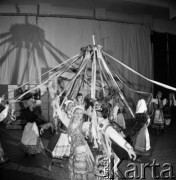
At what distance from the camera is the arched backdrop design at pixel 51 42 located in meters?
8.20

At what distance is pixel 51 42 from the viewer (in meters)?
8.51

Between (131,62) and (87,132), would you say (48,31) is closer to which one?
(131,62)

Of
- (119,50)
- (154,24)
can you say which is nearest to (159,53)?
(154,24)

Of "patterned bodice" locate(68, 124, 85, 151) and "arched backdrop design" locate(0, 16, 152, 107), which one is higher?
"arched backdrop design" locate(0, 16, 152, 107)

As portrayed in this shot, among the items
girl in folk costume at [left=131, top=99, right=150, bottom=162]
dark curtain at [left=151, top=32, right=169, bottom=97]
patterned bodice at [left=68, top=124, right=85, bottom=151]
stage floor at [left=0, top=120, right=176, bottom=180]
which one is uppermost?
dark curtain at [left=151, top=32, right=169, bottom=97]

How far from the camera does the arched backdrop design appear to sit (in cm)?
820

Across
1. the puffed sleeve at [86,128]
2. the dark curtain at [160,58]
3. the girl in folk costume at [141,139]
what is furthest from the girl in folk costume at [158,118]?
the puffed sleeve at [86,128]

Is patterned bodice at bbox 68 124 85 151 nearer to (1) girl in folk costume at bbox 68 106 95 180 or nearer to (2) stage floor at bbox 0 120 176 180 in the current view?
(1) girl in folk costume at bbox 68 106 95 180

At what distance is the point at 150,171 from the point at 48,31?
22.5ft

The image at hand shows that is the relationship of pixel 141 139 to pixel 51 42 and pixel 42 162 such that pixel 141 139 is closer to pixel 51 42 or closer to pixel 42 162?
pixel 42 162

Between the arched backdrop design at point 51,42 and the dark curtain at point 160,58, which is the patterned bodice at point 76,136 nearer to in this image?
the arched backdrop design at point 51,42

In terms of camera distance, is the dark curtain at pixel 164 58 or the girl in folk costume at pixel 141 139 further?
the dark curtain at pixel 164 58

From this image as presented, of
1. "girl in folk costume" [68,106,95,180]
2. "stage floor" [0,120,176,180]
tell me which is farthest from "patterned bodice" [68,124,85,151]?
"stage floor" [0,120,176,180]

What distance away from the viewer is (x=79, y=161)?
2664 millimetres
